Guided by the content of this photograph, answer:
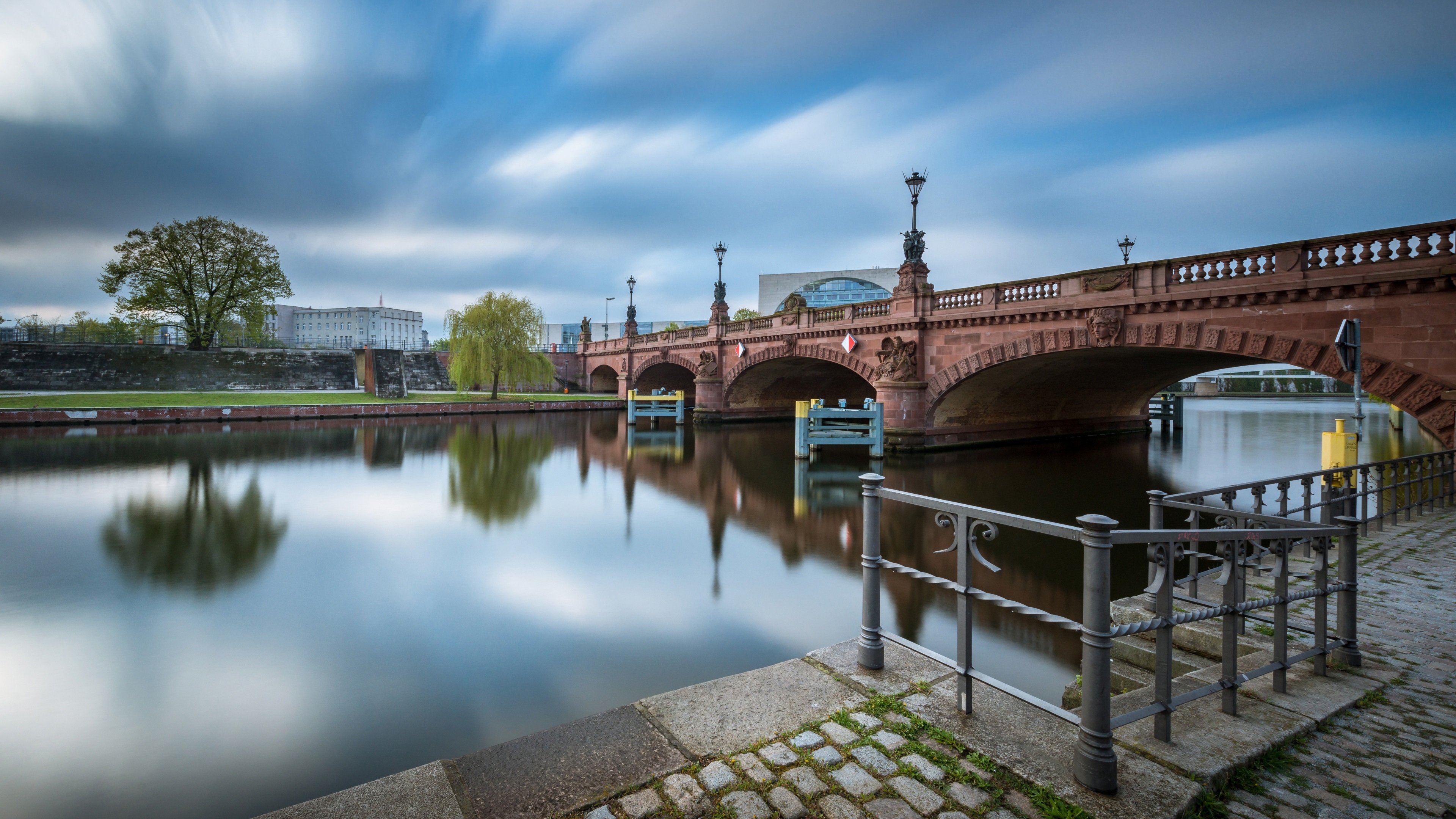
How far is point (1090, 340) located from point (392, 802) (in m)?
18.0

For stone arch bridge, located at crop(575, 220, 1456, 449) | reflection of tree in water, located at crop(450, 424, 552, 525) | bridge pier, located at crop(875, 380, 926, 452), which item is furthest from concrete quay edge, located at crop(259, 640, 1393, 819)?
bridge pier, located at crop(875, 380, 926, 452)

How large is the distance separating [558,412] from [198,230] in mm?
27257

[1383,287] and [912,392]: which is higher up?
[1383,287]

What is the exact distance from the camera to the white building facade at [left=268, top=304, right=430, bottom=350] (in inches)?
5084

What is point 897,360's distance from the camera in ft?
71.2

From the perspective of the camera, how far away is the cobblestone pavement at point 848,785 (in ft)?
8.72

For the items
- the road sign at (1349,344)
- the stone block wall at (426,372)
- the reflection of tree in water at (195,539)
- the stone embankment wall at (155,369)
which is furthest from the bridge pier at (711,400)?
the stone embankment wall at (155,369)

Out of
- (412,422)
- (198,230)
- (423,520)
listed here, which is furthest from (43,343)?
(423,520)

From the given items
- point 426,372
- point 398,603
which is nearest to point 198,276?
point 426,372

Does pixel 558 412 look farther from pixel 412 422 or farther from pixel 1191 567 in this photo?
pixel 1191 567

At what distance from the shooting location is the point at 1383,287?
11.5 meters

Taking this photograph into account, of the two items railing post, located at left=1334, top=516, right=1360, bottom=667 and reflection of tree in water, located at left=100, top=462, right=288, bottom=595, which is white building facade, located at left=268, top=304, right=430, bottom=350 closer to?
reflection of tree in water, located at left=100, top=462, right=288, bottom=595

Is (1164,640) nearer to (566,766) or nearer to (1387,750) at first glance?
(1387,750)

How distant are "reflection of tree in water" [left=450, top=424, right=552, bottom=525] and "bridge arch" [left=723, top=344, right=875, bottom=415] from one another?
10.5 meters
